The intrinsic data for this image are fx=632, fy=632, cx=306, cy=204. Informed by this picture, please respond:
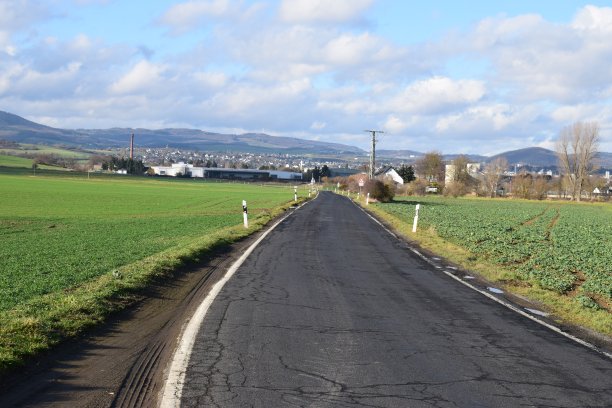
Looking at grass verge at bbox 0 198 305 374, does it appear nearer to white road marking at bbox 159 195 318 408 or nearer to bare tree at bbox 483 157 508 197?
white road marking at bbox 159 195 318 408

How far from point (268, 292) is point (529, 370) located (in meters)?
5.23

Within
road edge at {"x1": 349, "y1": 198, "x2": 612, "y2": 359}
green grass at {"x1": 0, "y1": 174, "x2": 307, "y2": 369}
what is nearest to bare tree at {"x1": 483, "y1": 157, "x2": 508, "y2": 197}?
green grass at {"x1": 0, "y1": 174, "x2": 307, "y2": 369}

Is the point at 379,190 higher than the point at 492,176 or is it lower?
lower

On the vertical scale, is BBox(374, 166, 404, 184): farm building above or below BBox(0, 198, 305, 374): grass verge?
above

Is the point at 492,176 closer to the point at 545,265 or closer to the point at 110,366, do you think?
the point at 545,265

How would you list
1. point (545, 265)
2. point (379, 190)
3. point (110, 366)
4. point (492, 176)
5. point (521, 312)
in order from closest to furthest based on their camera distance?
point (110, 366)
point (521, 312)
point (545, 265)
point (379, 190)
point (492, 176)

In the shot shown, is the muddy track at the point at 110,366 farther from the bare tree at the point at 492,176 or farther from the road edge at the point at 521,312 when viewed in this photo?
the bare tree at the point at 492,176

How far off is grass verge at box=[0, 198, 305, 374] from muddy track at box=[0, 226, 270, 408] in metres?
0.16

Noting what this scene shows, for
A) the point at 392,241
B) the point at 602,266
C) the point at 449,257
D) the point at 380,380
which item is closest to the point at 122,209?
the point at 392,241

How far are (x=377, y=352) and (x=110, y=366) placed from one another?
9.50 ft

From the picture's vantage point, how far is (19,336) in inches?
277

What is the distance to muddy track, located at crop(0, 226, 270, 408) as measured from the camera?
543 cm

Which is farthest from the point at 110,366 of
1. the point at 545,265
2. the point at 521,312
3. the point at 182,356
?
the point at 545,265

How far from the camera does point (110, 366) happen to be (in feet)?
21.0
